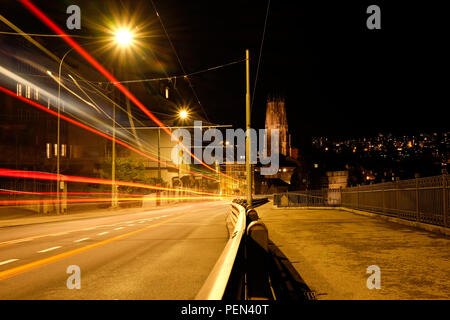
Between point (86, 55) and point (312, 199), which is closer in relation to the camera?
point (312, 199)

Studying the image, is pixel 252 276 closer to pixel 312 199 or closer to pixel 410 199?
pixel 410 199

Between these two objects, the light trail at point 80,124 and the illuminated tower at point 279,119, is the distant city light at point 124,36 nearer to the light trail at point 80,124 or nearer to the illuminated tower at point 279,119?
the light trail at point 80,124

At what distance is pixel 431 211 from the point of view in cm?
1259

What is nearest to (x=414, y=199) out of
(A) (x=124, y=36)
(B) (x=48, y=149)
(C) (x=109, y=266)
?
(C) (x=109, y=266)

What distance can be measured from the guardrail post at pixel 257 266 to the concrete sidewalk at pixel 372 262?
1.14m

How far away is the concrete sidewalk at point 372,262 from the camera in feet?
18.9

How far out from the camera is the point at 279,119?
188125 millimetres

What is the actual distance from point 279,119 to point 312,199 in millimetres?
154806

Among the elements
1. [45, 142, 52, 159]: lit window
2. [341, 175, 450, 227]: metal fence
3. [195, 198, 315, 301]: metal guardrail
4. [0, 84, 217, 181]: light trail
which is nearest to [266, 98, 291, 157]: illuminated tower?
[0, 84, 217, 181]: light trail
